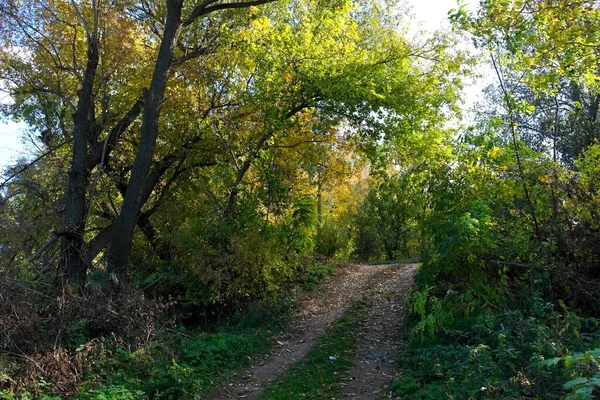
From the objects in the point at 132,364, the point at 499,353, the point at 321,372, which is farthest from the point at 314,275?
the point at 499,353

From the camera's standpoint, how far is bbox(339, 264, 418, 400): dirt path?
690 cm

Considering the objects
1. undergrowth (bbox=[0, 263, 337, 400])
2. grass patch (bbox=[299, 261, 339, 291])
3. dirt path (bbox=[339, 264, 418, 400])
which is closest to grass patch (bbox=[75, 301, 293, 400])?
undergrowth (bbox=[0, 263, 337, 400])

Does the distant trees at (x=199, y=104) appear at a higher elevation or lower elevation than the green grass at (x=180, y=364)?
higher

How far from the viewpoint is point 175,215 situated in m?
13.9

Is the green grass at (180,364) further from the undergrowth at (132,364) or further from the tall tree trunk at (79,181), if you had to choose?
the tall tree trunk at (79,181)

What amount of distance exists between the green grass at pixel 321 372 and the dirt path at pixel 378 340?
18 cm

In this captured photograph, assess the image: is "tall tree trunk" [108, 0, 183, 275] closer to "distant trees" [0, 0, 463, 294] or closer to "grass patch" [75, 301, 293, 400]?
"distant trees" [0, 0, 463, 294]

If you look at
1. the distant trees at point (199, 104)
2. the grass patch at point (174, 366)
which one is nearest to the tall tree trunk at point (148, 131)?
the distant trees at point (199, 104)

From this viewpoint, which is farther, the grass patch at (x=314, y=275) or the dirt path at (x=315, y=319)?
the grass patch at (x=314, y=275)

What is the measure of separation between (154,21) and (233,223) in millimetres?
6660

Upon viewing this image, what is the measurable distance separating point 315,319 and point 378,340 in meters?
2.26

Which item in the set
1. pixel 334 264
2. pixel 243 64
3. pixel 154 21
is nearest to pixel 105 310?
pixel 243 64

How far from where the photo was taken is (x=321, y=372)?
755 centimetres

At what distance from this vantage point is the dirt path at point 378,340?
690 centimetres
